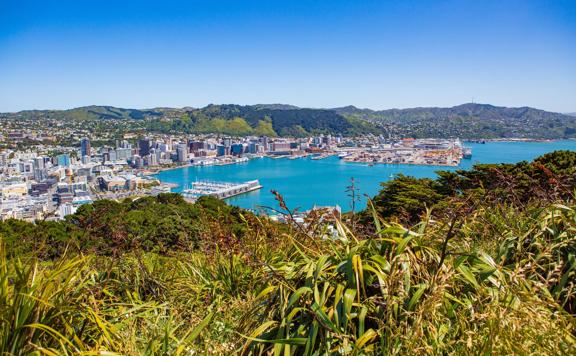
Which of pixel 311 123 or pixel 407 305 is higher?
pixel 311 123

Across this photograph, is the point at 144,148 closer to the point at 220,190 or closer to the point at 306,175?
the point at 306,175

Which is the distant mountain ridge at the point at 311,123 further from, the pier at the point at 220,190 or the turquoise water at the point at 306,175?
the pier at the point at 220,190

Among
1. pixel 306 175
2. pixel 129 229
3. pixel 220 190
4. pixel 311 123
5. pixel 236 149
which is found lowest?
pixel 220 190

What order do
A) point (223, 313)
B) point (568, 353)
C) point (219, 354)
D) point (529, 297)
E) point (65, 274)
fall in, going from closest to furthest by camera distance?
1. point (568, 353)
2. point (529, 297)
3. point (219, 354)
4. point (65, 274)
5. point (223, 313)

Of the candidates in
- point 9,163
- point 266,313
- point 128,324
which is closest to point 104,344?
point 128,324

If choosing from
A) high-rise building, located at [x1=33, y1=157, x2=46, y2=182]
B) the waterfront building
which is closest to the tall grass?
high-rise building, located at [x1=33, y1=157, x2=46, y2=182]

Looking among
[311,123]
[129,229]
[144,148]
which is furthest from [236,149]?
[129,229]

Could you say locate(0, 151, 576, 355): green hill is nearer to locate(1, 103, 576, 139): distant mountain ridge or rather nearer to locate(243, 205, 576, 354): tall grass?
locate(243, 205, 576, 354): tall grass

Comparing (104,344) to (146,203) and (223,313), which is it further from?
Result: (146,203)

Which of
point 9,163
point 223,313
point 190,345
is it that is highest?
point 190,345
